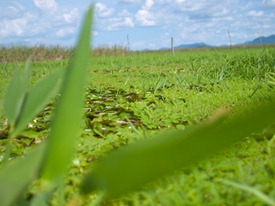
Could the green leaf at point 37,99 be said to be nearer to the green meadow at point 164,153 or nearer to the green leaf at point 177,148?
the green meadow at point 164,153

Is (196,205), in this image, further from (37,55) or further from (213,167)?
(37,55)

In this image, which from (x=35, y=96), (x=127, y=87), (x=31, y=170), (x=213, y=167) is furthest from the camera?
(x=127, y=87)

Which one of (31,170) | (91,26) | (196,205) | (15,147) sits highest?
(91,26)

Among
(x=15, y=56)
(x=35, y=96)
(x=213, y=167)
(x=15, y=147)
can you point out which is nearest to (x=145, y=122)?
(x=15, y=147)

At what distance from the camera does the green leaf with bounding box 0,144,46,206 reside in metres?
0.41

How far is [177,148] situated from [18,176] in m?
0.20

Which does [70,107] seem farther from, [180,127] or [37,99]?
[180,127]

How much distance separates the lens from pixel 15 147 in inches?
71.6

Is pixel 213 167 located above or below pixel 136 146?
below

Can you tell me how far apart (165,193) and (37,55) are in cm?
2098

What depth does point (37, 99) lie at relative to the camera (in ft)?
1.93

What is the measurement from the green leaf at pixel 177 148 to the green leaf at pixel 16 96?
1.05ft

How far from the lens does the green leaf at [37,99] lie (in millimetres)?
583

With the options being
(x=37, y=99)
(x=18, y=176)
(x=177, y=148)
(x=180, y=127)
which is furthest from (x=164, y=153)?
(x=180, y=127)
